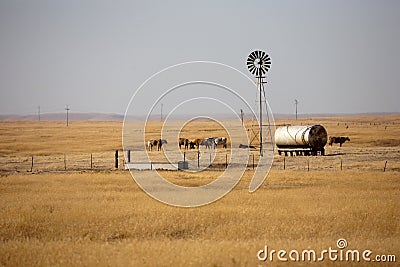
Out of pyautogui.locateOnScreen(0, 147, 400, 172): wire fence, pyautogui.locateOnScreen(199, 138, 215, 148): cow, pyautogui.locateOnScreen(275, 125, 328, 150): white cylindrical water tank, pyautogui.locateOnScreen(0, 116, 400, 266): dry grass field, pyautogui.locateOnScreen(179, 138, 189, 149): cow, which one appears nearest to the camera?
pyautogui.locateOnScreen(0, 116, 400, 266): dry grass field

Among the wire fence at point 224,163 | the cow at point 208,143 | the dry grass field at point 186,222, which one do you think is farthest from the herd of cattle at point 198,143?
the dry grass field at point 186,222

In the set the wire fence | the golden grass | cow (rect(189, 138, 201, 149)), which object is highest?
cow (rect(189, 138, 201, 149))

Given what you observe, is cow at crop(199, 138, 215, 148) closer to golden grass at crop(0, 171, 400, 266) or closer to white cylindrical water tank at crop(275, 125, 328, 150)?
white cylindrical water tank at crop(275, 125, 328, 150)

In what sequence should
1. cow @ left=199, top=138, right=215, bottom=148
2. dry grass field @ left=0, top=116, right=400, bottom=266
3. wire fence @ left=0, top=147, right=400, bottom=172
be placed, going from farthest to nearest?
cow @ left=199, top=138, right=215, bottom=148 < wire fence @ left=0, top=147, right=400, bottom=172 < dry grass field @ left=0, top=116, right=400, bottom=266

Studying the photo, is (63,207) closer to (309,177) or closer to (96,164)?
(309,177)

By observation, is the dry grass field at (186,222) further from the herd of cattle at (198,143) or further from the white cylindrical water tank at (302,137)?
the herd of cattle at (198,143)

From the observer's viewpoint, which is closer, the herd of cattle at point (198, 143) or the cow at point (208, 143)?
the cow at point (208, 143)

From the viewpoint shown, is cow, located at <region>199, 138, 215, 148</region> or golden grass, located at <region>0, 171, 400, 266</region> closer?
golden grass, located at <region>0, 171, 400, 266</region>

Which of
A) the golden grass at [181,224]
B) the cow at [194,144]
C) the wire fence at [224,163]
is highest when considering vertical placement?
the cow at [194,144]

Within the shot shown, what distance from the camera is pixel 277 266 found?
35.5 ft

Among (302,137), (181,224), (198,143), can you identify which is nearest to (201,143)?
(198,143)

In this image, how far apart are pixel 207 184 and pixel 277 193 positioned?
4.89m

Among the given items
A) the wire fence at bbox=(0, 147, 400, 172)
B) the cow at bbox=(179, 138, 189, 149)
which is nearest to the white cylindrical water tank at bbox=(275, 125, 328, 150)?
the wire fence at bbox=(0, 147, 400, 172)

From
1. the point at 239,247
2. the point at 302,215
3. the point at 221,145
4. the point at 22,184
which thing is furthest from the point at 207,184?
the point at 221,145
